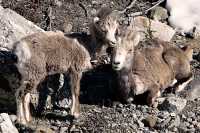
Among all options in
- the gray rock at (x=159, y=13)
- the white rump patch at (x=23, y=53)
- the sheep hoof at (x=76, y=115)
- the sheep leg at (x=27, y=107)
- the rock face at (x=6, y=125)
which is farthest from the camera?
the gray rock at (x=159, y=13)

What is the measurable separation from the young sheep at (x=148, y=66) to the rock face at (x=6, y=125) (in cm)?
180

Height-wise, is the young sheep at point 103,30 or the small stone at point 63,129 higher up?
the young sheep at point 103,30

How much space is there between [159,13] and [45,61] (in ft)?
13.2

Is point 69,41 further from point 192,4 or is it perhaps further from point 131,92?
point 192,4

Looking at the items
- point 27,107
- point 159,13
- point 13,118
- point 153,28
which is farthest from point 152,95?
point 159,13

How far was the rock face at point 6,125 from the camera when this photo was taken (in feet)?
29.7

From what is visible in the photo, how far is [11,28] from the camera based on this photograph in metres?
10.8

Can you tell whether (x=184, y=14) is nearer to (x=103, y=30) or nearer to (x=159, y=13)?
(x=159, y=13)

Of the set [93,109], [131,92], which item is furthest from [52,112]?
[131,92]

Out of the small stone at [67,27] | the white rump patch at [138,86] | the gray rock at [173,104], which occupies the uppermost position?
the small stone at [67,27]

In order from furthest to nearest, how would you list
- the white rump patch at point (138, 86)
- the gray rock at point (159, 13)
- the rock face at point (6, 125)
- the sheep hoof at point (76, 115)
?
1. the gray rock at point (159, 13)
2. the white rump patch at point (138, 86)
3. the sheep hoof at point (76, 115)
4. the rock face at point (6, 125)

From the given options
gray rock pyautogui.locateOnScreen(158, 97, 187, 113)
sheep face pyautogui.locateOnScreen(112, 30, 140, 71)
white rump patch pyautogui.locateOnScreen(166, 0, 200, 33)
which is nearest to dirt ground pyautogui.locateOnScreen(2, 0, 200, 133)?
gray rock pyautogui.locateOnScreen(158, 97, 187, 113)

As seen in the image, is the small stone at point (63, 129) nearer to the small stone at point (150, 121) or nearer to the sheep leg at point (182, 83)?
the small stone at point (150, 121)

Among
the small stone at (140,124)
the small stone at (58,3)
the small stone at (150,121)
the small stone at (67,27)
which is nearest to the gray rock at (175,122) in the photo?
the small stone at (150,121)
